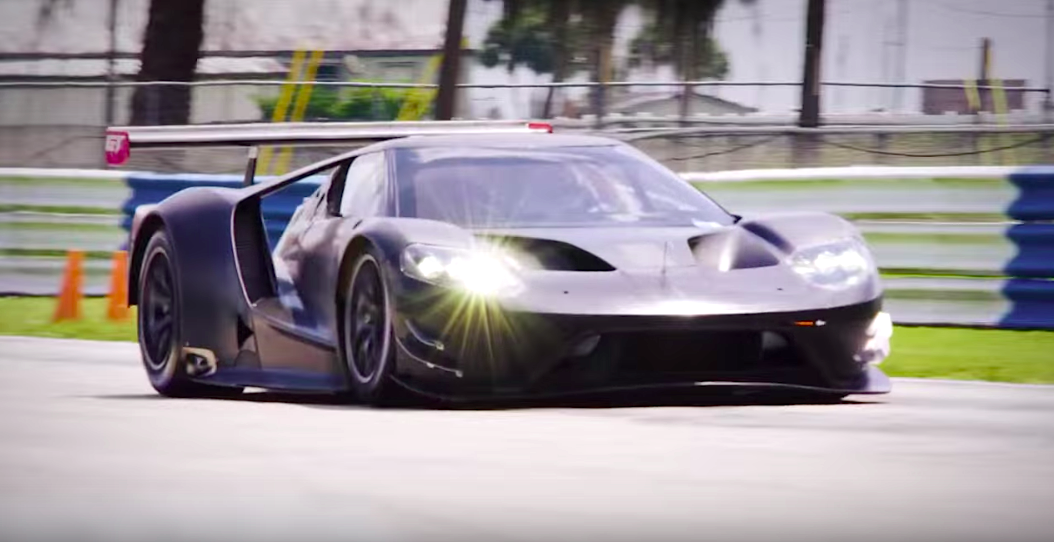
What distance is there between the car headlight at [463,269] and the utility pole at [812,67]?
66.9ft

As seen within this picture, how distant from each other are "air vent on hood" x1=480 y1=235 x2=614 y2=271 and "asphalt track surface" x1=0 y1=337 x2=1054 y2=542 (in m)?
0.47

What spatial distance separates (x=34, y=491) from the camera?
550cm

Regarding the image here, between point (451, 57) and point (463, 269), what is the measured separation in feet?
55.7

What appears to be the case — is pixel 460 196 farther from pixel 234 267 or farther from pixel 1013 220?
pixel 1013 220

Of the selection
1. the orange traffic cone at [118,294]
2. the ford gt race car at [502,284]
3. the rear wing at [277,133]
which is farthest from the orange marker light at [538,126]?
the orange traffic cone at [118,294]

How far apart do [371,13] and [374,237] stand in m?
28.5

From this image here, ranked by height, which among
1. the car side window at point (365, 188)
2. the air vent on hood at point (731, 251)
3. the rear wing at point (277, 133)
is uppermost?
the rear wing at point (277, 133)

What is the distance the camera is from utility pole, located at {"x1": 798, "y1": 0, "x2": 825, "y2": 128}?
92.9ft

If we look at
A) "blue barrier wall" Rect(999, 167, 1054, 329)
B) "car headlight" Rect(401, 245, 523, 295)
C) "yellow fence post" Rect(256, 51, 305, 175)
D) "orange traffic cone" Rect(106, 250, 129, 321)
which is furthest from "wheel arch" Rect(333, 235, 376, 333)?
"yellow fence post" Rect(256, 51, 305, 175)

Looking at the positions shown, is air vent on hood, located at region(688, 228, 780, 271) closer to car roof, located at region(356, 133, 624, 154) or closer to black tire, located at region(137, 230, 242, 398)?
car roof, located at region(356, 133, 624, 154)

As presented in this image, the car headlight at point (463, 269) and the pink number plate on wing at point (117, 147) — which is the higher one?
the pink number plate on wing at point (117, 147)

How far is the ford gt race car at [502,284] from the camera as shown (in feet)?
24.4

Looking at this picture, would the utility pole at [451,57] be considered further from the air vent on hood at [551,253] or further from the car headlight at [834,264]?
the air vent on hood at [551,253]

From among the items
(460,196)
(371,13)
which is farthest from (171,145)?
(371,13)
